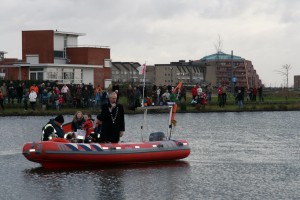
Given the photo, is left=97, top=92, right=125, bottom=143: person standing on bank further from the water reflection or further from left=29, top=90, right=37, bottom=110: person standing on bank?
left=29, top=90, right=37, bottom=110: person standing on bank

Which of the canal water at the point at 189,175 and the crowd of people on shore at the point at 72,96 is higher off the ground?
the crowd of people on shore at the point at 72,96

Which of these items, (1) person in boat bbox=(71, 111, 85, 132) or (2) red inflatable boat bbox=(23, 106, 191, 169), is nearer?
(2) red inflatable boat bbox=(23, 106, 191, 169)

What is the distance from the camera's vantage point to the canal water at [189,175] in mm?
19828

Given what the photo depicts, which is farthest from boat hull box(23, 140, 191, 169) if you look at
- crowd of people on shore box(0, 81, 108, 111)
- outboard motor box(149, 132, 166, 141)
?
crowd of people on shore box(0, 81, 108, 111)

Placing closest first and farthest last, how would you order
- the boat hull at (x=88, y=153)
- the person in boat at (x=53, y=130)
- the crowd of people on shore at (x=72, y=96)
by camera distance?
the boat hull at (x=88, y=153), the person in boat at (x=53, y=130), the crowd of people on shore at (x=72, y=96)

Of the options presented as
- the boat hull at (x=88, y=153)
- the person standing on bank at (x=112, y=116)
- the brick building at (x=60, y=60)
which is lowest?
the boat hull at (x=88, y=153)

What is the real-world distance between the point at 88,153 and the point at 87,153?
0.03 meters

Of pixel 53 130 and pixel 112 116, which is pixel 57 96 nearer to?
pixel 53 130

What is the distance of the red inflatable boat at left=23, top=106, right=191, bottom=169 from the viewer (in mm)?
23891

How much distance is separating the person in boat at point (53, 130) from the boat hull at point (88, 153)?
100 centimetres

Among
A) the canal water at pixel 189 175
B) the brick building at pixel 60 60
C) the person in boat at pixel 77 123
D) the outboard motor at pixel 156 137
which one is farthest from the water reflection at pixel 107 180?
the brick building at pixel 60 60

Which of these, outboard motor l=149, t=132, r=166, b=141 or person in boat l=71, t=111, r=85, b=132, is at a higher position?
person in boat l=71, t=111, r=85, b=132

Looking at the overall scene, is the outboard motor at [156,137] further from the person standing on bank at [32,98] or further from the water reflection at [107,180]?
the person standing on bank at [32,98]

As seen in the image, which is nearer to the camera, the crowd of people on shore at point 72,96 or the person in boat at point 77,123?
the person in boat at point 77,123
